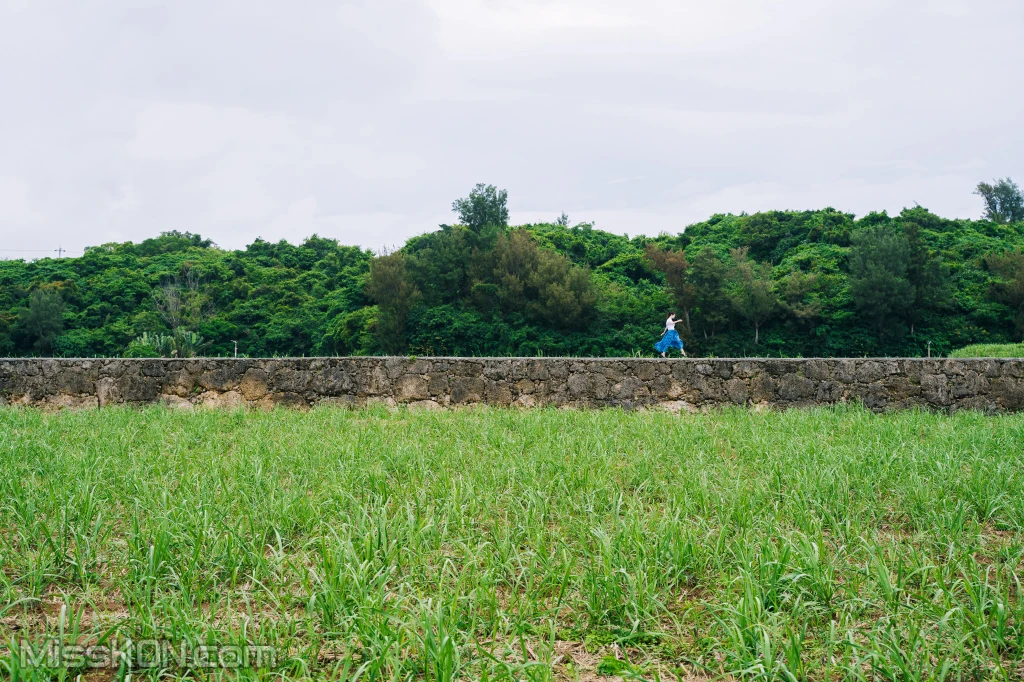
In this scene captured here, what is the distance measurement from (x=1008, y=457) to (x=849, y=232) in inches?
1105

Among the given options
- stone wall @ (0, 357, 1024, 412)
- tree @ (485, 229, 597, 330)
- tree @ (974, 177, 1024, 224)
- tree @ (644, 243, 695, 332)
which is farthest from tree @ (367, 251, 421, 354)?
tree @ (974, 177, 1024, 224)

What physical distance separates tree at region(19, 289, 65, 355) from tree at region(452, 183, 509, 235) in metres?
18.5

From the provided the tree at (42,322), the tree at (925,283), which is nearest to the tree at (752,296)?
the tree at (925,283)

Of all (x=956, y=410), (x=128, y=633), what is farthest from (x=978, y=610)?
(x=956, y=410)

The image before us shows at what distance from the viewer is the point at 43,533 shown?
3.09 metres

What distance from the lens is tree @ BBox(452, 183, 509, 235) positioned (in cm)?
2923

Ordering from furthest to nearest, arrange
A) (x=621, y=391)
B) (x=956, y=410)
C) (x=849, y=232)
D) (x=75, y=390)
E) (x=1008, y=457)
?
(x=849, y=232), (x=75, y=390), (x=621, y=391), (x=956, y=410), (x=1008, y=457)

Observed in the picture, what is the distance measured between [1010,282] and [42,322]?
129ft

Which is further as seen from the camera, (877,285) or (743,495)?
(877,285)

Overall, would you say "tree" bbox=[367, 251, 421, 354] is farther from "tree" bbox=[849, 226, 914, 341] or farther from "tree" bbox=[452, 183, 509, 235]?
"tree" bbox=[849, 226, 914, 341]

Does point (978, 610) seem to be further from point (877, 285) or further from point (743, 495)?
point (877, 285)

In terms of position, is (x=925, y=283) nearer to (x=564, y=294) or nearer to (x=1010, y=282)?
(x=1010, y=282)

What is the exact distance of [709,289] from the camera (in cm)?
2462

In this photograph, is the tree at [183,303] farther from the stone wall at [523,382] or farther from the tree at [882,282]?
the tree at [882,282]
